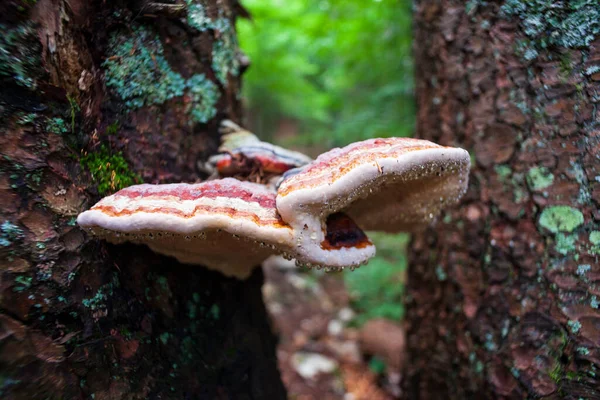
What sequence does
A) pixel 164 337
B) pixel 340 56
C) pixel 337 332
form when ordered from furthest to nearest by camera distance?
pixel 340 56
pixel 337 332
pixel 164 337

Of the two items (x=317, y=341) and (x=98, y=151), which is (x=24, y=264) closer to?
(x=98, y=151)

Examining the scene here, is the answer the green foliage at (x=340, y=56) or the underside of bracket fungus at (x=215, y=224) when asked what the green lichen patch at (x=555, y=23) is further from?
the green foliage at (x=340, y=56)

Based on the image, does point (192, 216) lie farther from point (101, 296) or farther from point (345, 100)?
point (345, 100)

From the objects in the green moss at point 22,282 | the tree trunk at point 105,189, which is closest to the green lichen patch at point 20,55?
the tree trunk at point 105,189

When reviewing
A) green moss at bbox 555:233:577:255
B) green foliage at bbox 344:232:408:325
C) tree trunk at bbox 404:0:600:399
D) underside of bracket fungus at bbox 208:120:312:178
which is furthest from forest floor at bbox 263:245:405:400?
underside of bracket fungus at bbox 208:120:312:178

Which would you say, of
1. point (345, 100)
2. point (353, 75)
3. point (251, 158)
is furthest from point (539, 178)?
point (345, 100)

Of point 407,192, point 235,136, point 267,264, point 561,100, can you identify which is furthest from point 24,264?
point 267,264
